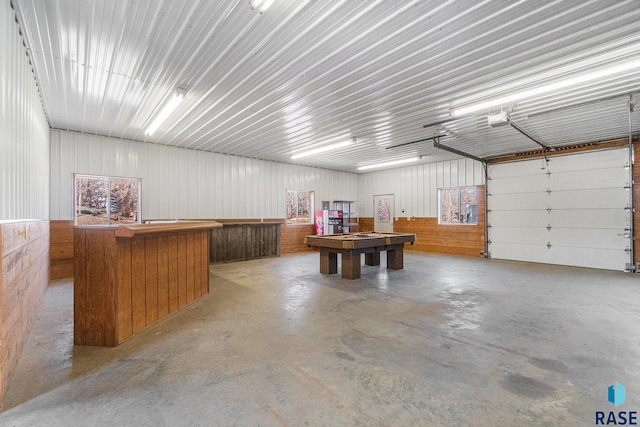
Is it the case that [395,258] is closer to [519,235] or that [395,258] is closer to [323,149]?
[323,149]

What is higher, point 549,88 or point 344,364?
point 549,88

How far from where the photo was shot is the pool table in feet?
20.2

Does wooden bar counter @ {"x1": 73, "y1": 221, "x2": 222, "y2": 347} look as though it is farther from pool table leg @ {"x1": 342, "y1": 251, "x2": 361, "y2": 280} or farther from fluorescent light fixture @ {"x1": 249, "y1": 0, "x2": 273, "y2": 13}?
pool table leg @ {"x1": 342, "y1": 251, "x2": 361, "y2": 280}

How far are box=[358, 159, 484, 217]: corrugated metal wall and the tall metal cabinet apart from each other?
2.07ft

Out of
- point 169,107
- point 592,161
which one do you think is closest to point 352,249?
point 169,107

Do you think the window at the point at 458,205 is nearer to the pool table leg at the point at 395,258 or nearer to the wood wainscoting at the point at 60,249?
the pool table leg at the point at 395,258

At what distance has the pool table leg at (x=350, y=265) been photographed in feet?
20.5

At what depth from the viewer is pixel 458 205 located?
1072 cm

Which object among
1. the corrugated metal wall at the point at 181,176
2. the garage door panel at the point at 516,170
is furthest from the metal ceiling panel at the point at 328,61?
the garage door panel at the point at 516,170

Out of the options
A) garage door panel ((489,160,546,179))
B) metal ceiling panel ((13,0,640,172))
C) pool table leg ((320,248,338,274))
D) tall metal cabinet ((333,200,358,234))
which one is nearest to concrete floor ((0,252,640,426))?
pool table leg ((320,248,338,274))

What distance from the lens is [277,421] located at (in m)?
1.97

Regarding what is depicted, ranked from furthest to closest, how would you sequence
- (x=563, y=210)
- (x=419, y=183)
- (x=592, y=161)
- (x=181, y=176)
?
(x=419, y=183), (x=181, y=176), (x=563, y=210), (x=592, y=161)

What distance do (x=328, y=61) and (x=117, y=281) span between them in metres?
3.73

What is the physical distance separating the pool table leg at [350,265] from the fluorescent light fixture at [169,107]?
14.6 feet
